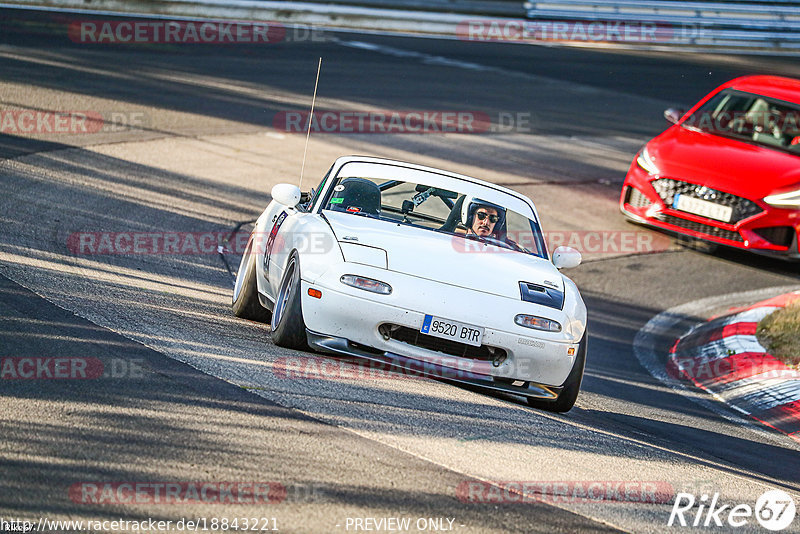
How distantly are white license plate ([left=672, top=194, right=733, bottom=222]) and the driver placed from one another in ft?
18.2

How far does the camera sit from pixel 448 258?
7.12 m

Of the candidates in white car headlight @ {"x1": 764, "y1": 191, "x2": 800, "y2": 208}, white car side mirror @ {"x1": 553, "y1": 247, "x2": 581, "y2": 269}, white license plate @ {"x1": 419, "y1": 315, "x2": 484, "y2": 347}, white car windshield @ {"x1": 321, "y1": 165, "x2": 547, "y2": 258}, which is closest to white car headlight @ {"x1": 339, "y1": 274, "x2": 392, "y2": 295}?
white license plate @ {"x1": 419, "y1": 315, "x2": 484, "y2": 347}

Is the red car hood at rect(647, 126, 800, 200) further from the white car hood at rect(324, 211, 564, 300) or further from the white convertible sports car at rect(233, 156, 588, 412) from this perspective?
the white car hood at rect(324, 211, 564, 300)

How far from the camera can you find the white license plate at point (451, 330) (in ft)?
21.5

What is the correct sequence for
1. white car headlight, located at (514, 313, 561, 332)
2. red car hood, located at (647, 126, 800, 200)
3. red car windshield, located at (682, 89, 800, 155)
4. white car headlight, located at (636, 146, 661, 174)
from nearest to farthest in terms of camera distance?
white car headlight, located at (514, 313, 561, 332) → red car hood, located at (647, 126, 800, 200) → white car headlight, located at (636, 146, 661, 174) → red car windshield, located at (682, 89, 800, 155)

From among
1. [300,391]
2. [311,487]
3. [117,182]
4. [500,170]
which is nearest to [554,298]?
[300,391]

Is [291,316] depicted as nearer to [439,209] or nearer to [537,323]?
[537,323]

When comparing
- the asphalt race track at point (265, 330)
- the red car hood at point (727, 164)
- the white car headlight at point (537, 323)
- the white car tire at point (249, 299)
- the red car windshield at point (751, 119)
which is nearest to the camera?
the asphalt race track at point (265, 330)

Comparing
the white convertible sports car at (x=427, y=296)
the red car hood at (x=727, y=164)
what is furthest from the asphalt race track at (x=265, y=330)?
the red car hood at (x=727, y=164)

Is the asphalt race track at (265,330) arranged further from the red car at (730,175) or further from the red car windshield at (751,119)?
the red car windshield at (751,119)

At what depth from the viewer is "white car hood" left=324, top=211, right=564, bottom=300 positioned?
688 centimetres

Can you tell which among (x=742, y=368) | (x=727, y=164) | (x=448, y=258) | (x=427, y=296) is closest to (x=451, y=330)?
(x=427, y=296)

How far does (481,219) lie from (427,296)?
1476 millimetres

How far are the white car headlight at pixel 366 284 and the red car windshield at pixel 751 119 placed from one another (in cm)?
872
